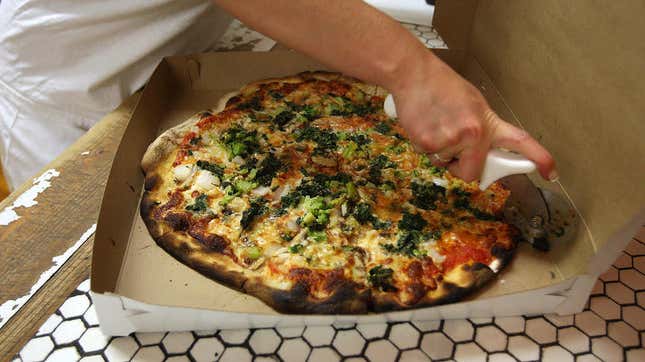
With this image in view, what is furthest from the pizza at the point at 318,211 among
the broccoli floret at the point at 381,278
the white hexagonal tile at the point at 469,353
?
the white hexagonal tile at the point at 469,353

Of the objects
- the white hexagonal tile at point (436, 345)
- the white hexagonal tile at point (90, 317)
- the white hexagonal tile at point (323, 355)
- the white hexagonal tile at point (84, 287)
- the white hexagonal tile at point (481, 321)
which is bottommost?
the white hexagonal tile at point (90, 317)

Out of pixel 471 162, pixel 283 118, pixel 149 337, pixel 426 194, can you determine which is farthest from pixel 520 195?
pixel 149 337

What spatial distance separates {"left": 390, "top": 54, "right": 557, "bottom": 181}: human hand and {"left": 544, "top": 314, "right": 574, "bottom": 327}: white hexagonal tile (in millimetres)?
317

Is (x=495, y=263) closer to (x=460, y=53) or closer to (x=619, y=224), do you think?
(x=619, y=224)

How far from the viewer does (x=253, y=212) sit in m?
1.39

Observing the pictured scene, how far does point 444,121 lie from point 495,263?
409 mm

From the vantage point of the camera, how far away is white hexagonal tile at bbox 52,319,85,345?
113 centimetres

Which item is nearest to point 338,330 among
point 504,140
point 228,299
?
point 228,299

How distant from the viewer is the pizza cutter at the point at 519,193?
1.14 metres

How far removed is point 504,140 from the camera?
113cm

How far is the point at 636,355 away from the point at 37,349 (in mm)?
1273

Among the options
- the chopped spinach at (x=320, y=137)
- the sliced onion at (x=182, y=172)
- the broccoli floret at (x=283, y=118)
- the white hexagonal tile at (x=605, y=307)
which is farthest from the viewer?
the broccoli floret at (x=283, y=118)

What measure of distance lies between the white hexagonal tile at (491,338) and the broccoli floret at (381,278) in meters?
0.21

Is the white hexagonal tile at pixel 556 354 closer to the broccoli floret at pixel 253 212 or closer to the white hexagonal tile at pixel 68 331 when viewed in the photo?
the broccoli floret at pixel 253 212
